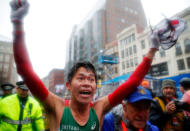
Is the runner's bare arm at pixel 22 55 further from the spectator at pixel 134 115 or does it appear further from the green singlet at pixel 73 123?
the spectator at pixel 134 115

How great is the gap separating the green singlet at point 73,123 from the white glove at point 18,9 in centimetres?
98

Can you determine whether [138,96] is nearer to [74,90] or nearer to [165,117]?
[74,90]

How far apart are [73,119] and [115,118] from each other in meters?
0.53

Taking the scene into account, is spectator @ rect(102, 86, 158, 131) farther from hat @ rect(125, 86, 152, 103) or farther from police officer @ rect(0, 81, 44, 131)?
police officer @ rect(0, 81, 44, 131)

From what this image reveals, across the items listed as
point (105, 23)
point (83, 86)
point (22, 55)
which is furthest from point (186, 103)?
point (105, 23)

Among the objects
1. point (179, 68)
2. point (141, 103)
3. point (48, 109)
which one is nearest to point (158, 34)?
Result: point (141, 103)

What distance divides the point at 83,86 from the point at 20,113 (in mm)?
2009

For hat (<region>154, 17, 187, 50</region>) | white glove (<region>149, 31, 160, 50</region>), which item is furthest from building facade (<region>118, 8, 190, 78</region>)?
white glove (<region>149, 31, 160, 50</region>)

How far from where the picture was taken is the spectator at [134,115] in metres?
1.39

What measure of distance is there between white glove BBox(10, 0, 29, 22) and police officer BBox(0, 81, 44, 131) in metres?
2.17

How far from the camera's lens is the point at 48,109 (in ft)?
4.29

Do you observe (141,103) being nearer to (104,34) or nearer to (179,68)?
(179,68)

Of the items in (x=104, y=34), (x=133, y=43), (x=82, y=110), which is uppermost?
(x=104, y=34)

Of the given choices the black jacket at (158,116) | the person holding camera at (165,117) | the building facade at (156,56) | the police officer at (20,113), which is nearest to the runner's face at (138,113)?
the person holding camera at (165,117)
